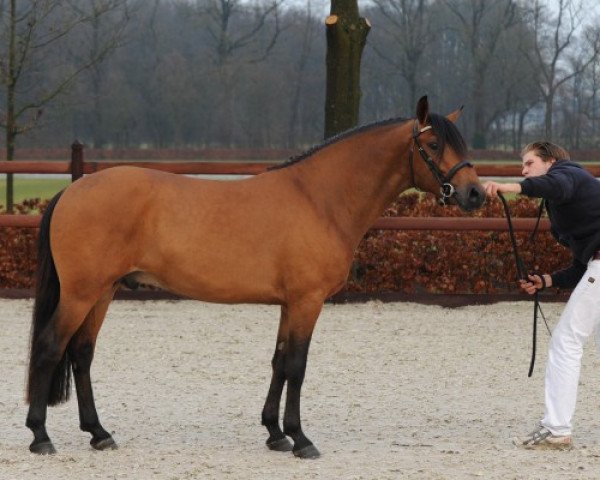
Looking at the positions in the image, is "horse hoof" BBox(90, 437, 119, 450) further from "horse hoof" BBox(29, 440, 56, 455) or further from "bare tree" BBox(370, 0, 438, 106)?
"bare tree" BBox(370, 0, 438, 106)

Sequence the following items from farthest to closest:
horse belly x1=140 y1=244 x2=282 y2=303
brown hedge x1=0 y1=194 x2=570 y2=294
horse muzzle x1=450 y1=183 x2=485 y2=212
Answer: brown hedge x1=0 y1=194 x2=570 y2=294 → horse belly x1=140 y1=244 x2=282 y2=303 → horse muzzle x1=450 y1=183 x2=485 y2=212

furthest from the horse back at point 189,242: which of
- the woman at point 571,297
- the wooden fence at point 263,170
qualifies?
the wooden fence at point 263,170

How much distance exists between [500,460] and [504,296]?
5199mm

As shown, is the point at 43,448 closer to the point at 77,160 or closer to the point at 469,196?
the point at 469,196

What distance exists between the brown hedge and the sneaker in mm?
4991

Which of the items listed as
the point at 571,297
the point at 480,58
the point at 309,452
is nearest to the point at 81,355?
the point at 309,452

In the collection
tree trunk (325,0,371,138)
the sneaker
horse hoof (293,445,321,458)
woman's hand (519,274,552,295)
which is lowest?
horse hoof (293,445,321,458)

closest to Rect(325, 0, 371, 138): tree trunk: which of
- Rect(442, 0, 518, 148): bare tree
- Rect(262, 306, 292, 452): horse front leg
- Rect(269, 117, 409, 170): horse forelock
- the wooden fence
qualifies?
the wooden fence

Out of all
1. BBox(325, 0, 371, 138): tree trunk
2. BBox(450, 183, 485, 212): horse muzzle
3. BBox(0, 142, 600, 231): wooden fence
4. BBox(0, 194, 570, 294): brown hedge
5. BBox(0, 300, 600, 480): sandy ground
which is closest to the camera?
BBox(0, 300, 600, 480): sandy ground

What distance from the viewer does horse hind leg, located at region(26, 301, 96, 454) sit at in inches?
193

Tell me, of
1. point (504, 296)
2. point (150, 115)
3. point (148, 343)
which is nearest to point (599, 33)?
point (150, 115)

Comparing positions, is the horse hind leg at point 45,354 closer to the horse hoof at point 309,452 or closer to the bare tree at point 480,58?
the horse hoof at point 309,452

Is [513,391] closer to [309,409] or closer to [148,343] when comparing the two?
[309,409]

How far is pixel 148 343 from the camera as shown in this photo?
8000 millimetres
